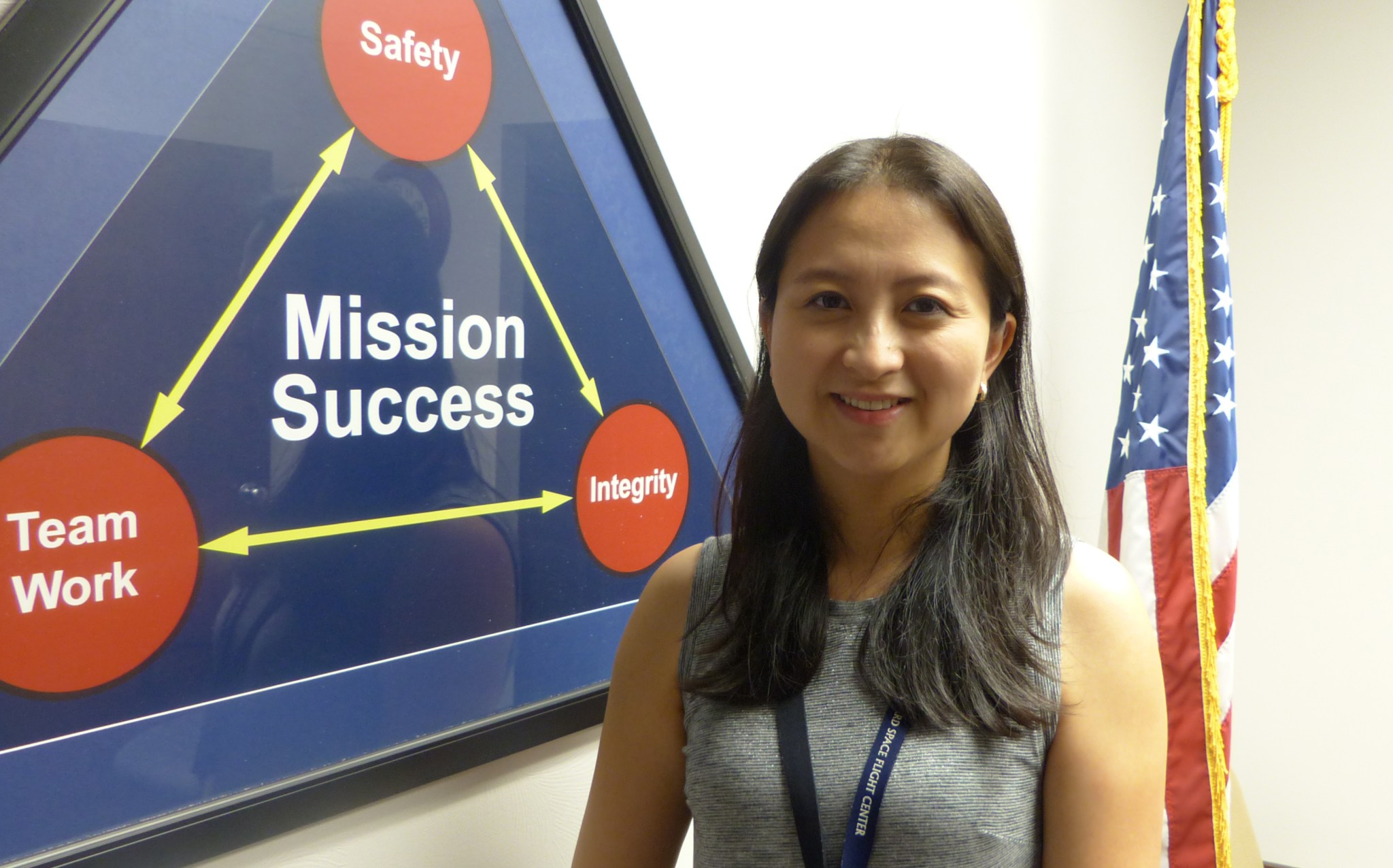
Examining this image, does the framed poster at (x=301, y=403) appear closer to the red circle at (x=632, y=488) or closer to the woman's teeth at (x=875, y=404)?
the red circle at (x=632, y=488)

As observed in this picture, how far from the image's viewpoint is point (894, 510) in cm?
93

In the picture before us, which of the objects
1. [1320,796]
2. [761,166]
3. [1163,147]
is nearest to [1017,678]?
[761,166]

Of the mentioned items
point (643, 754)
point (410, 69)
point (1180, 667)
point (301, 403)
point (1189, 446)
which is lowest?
point (1180, 667)

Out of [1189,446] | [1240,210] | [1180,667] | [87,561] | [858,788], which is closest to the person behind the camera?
[87,561]

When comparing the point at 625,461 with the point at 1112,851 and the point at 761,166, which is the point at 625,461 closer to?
the point at 761,166

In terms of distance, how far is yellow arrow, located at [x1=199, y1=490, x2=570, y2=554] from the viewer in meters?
0.78

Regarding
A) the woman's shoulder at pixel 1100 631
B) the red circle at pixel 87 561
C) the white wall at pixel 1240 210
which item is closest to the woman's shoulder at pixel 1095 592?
the woman's shoulder at pixel 1100 631

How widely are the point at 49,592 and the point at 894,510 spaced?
2.20 ft

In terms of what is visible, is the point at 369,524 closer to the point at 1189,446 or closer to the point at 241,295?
the point at 241,295

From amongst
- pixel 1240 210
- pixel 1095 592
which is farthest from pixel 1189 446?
pixel 1240 210

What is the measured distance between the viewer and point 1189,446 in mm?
1835

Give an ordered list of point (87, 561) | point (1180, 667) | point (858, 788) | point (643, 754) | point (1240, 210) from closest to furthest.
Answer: point (87, 561) → point (858, 788) → point (643, 754) → point (1180, 667) → point (1240, 210)

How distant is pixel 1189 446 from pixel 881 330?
4.15 feet

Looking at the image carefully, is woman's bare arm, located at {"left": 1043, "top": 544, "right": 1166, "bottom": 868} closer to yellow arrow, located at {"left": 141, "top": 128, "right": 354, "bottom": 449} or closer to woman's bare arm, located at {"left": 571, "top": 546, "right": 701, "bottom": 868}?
woman's bare arm, located at {"left": 571, "top": 546, "right": 701, "bottom": 868}
